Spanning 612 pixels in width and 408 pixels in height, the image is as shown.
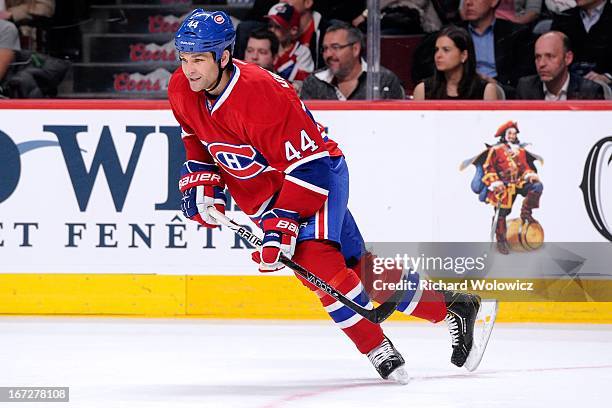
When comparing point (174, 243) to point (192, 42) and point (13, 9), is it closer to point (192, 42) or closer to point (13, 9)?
point (13, 9)

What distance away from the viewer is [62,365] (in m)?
3.93

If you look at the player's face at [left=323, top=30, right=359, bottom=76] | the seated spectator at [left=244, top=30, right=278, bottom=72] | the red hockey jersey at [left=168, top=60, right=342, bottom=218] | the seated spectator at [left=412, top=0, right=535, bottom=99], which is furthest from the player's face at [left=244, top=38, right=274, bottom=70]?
the red hockey jersey at [left=168, top=60, right=342, bottom=218]

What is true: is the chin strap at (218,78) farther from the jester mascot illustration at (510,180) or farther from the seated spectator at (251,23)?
the jester mascot illustration at (510,180)

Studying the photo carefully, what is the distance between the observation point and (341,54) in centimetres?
503

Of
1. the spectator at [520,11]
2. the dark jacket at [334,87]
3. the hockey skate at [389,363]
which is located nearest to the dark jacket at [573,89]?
the spectator at [520,11]

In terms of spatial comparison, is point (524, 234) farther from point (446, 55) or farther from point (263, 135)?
point (263, 135)

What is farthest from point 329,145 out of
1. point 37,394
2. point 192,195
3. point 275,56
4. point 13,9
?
point 13,9

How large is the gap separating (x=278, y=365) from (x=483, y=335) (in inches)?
27.7

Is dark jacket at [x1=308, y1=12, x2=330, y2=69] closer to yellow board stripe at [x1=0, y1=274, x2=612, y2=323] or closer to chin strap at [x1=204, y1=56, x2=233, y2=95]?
yellow board stripe at [x1=0, y1=274, x2=612, y2=323]

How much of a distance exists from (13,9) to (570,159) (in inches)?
98.7

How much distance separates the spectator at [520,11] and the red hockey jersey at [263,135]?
1668 mm

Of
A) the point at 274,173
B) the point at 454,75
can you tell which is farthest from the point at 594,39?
the point at 274,173

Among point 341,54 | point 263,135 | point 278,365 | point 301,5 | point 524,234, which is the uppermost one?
point 301,5

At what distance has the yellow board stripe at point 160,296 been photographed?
5.01 meters
